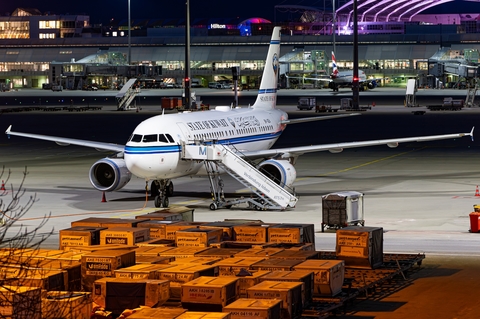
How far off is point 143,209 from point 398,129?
51.3m

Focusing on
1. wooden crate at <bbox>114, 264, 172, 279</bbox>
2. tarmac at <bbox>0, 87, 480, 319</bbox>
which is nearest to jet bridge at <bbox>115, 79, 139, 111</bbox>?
tarmac at <bbox>0, 87, 480, 319</bbox>

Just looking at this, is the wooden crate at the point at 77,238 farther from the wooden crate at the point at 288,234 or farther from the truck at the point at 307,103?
the truck at the point at 307,103

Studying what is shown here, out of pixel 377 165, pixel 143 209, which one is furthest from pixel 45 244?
pixel 377 165

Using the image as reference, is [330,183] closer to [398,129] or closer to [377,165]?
[377,165]

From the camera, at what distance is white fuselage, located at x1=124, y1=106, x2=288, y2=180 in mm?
42719

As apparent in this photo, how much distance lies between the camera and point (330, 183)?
171ft

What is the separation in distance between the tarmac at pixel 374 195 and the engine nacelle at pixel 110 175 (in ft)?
2.98

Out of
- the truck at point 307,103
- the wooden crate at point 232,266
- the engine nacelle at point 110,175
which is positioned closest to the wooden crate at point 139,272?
the wooden crate at point 232,266

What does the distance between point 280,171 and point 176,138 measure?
504cm

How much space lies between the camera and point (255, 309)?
21078 millimetres

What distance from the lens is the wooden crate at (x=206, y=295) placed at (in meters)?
22.5

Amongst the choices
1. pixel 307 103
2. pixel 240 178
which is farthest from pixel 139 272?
pixel 307 103

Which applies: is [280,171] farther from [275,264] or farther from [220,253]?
[275,264]

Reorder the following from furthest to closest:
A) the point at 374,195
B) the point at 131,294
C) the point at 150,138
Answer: the point at 374,195 < the point at 150,138 < the point at 131,294
